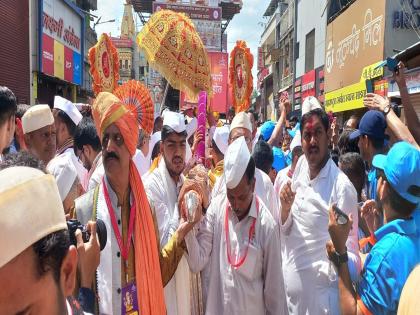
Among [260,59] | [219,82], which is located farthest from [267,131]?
[260,59]

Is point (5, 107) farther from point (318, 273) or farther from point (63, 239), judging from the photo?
point (318, 273)

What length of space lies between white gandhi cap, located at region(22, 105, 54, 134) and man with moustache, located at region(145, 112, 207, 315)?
36.0 inches

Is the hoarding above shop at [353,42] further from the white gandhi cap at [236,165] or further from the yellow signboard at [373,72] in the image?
the white gandhi cap at [236,165]

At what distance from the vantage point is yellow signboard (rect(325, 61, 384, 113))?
1234 centimetres

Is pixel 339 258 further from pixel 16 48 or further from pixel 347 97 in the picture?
pixel 16 48

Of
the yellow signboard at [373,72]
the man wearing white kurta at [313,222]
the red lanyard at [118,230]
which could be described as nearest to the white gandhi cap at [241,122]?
the man wearing white kurta at [313,222]

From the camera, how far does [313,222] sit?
2629mm

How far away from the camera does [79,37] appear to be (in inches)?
864

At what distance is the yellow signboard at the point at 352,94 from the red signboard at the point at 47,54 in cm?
1100

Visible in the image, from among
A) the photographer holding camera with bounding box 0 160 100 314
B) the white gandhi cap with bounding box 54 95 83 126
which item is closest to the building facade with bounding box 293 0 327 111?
the white gandhi cap with bounding box 54 95 83 126

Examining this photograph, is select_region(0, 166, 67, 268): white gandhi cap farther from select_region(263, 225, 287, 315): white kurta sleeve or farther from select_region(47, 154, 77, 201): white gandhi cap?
select_region(263, 225, 287, 315): white kurta sleeve

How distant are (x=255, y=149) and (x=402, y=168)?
2.28 m

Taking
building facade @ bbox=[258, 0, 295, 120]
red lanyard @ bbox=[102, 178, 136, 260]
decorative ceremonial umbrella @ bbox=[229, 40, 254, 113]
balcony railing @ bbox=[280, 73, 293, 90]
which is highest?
building facade @ bbox=[258, 0, 295, 120]

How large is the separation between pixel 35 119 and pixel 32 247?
8.12 feet
